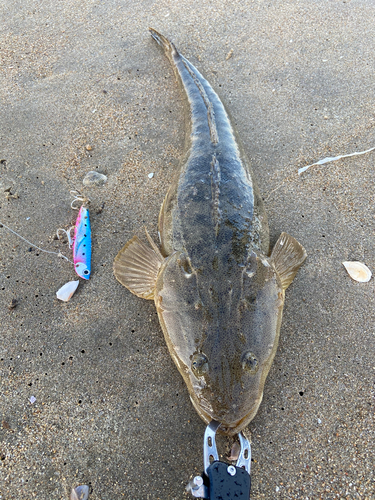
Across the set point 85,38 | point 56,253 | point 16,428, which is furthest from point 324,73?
point 16,428

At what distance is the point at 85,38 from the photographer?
488 centimetres

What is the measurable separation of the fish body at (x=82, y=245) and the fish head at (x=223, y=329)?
2.80 feet

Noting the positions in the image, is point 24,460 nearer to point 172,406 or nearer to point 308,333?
point 172,406

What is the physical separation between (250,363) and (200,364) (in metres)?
0.33

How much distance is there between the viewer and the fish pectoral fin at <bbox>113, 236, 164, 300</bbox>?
2.84m

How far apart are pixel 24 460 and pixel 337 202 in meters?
3.70

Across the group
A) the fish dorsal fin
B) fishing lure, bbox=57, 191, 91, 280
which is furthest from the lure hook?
the fish dorsal fin

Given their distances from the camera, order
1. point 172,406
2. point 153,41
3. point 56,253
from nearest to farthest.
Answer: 1. point 172,406
2. point 56,253
3. point 153,41

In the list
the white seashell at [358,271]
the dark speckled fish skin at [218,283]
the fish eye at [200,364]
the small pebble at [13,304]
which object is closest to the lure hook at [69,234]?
the small pebble at [13,304]

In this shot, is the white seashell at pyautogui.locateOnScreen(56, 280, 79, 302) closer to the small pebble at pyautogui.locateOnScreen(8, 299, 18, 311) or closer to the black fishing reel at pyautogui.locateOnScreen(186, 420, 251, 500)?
the small pebble at pyautogui.locateOnScreen(8, 299, 18, 311)

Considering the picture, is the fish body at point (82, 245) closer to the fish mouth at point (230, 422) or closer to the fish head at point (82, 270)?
the fish head at point (82, 270)

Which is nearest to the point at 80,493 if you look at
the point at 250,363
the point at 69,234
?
the point at 250,363

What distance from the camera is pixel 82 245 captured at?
3146mm

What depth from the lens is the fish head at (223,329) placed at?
2055mm
